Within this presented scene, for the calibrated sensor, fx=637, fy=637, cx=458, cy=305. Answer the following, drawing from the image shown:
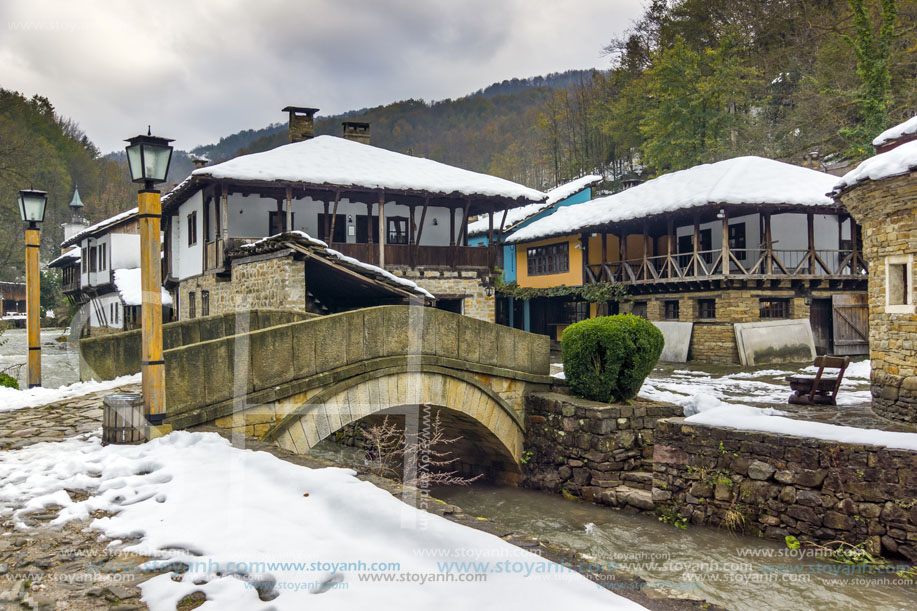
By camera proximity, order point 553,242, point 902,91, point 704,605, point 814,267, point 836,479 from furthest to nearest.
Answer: point 553,242
point 902,91
point 814,267
point 836,479
point 704,605

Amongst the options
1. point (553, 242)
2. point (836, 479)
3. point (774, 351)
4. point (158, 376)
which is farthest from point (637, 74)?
point (158, 376)

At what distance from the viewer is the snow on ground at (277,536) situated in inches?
112

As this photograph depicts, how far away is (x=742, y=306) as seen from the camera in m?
18.5

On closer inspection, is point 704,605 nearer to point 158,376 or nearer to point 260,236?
point 158,376

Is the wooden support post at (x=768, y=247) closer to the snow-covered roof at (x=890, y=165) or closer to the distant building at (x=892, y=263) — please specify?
the distant building at (x=892, y=263)

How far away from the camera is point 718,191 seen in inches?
731

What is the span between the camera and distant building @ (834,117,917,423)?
896 cm

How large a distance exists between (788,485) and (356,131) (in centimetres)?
2027

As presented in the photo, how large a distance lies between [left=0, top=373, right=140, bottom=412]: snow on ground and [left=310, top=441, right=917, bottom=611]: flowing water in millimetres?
3145

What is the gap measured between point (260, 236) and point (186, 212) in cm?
416

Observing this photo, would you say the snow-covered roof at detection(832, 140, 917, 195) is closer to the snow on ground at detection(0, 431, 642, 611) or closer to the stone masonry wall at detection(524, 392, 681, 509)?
the stone masonry wall at detection(524, 392, 681, 509)

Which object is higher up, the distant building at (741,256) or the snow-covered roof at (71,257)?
the snow-covered roof at (71,257)

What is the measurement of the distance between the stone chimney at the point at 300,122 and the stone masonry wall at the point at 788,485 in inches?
697

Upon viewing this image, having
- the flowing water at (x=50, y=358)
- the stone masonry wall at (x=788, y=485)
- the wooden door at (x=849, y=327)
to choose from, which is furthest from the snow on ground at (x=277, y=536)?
the wooden door at (x=849, y=327)
